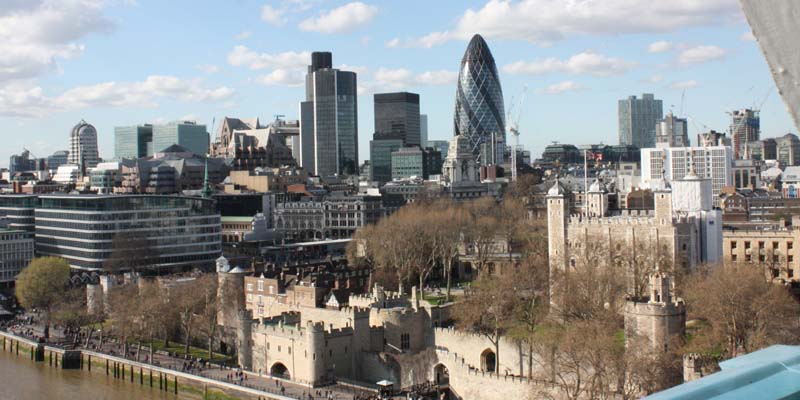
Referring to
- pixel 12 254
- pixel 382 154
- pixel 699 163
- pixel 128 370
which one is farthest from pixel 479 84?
pixel 128 370

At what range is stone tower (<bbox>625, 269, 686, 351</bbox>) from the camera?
33156 millimetres

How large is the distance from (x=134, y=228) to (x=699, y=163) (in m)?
79.4

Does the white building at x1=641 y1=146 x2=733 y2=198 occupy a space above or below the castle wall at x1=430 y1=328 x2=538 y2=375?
above

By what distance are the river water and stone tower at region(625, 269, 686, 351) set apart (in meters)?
21.7

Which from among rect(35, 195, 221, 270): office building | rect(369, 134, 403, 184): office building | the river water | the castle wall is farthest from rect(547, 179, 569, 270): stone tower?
rect(369, 134, 403, 184): office building

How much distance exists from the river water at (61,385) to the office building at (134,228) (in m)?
21.5

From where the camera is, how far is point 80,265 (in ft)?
243

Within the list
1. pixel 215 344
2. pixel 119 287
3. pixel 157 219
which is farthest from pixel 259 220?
pixel 215 344

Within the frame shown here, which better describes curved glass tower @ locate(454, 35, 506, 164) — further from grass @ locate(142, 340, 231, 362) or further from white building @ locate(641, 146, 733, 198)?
grass @ locate(142, 340, 231, 362)

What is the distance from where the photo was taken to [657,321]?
3328 cm

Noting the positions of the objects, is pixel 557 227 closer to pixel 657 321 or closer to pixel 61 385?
pixel 657 321

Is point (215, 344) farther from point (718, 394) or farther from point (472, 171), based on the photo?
point (472, 171)

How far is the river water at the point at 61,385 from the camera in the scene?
44.2 meters

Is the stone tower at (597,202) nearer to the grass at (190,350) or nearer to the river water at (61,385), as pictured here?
the grass at (190,350)
